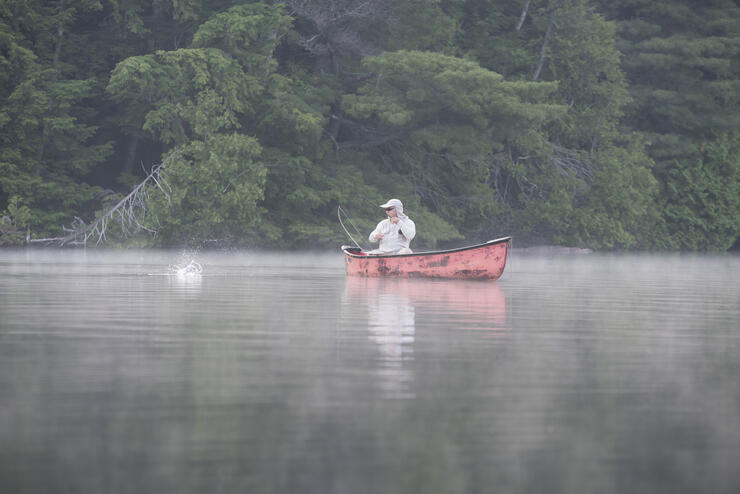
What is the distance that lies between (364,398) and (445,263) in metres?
13.8

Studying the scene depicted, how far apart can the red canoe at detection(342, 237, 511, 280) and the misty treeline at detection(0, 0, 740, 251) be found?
491 inches

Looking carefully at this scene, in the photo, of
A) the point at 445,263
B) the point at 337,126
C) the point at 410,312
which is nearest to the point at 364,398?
the point at 410,312

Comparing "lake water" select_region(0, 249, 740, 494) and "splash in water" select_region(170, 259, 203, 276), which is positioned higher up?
"splash in water" select_region(170, 259, 203, 276)

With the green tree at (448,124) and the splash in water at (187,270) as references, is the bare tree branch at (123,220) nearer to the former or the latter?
the green tree at (448,124)

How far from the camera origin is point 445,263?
20.3 meters

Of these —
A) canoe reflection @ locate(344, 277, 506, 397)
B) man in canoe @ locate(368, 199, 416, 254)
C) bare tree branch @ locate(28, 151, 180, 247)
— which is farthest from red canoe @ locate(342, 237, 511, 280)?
bare tree branch @ locate(28, 151, 180, 247)

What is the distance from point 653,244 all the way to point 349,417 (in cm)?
4186

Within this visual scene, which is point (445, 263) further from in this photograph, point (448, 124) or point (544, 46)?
point (544, 46)

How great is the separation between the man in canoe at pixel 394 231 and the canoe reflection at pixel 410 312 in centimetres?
82

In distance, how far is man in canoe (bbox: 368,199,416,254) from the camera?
20.7 meters

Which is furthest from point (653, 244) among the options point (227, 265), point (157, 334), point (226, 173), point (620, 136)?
point (157, 334)

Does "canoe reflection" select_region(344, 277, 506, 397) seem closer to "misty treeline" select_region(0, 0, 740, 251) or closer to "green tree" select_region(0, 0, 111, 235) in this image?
"misty treeline" select_region(0, 0, 740, 251)

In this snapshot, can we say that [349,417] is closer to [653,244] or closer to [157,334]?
[157,334]

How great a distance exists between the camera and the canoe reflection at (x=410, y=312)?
26.9ft
